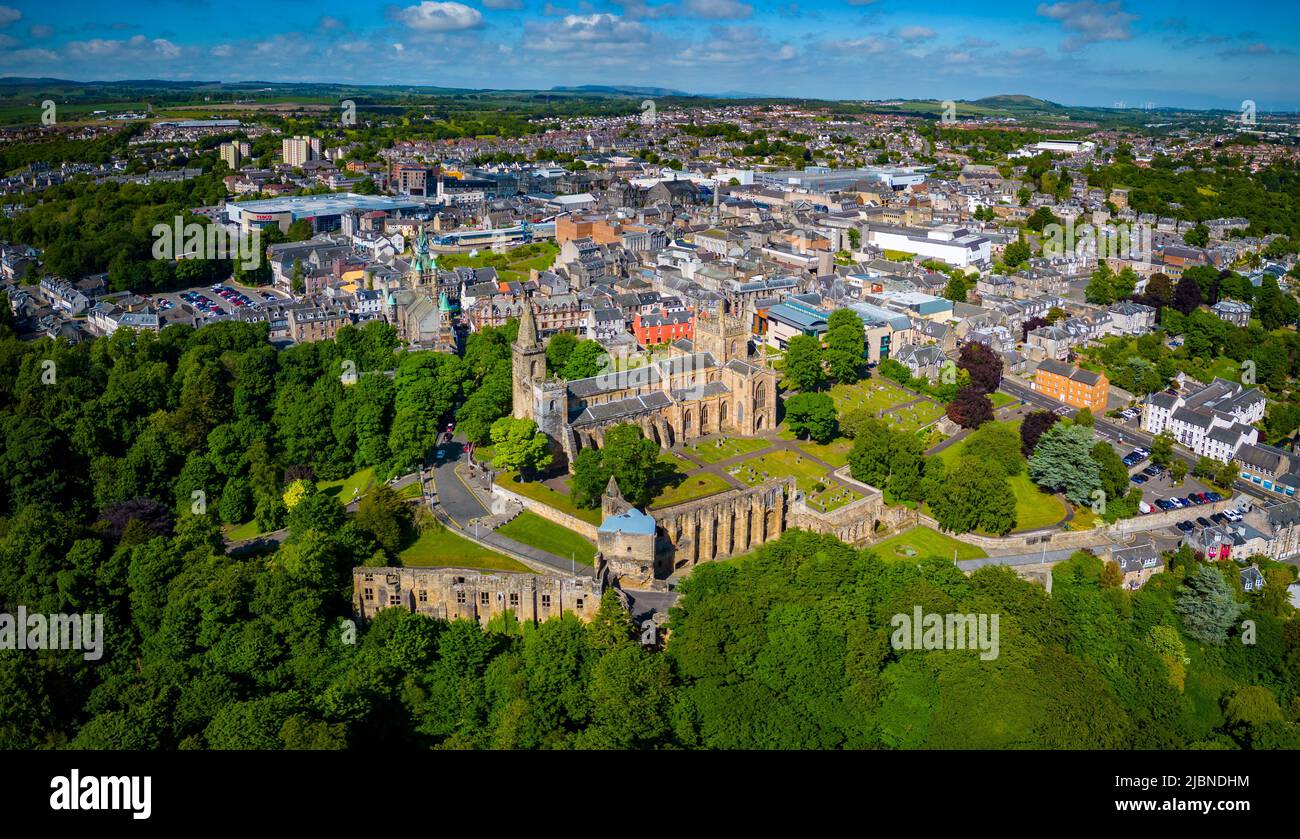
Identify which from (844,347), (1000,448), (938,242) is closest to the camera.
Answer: (1000,448)

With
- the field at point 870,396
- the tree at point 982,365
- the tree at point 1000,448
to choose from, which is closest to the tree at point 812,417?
the field at point 870,396

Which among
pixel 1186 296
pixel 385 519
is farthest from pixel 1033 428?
pixel 1186 296

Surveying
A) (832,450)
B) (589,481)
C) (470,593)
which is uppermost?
(589,481)

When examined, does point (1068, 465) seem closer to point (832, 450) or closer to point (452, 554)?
point (832, 450)
